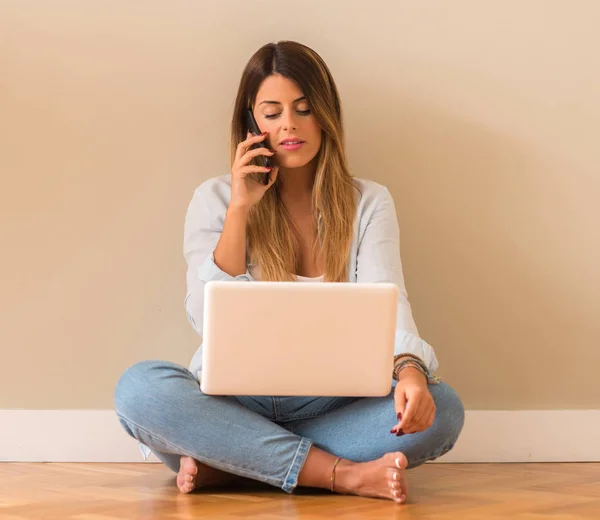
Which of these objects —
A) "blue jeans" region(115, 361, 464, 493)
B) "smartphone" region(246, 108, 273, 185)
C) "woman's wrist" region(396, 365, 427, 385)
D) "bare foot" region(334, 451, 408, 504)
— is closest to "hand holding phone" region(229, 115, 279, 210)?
"smartphone" region(246, 108, 273, 185)

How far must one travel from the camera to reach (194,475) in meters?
1.69

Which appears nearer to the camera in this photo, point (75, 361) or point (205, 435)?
point (205, 435)

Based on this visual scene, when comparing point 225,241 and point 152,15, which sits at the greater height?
point 152,15

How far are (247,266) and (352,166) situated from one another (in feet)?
1.48

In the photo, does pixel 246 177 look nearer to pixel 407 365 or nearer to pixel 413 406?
pixel 407 365

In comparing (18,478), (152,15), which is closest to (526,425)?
(18,478)

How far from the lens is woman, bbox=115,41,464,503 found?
1.67 m

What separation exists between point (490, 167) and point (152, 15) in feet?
3.11

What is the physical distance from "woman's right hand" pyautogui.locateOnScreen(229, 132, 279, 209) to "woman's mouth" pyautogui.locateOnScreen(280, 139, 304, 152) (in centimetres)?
3

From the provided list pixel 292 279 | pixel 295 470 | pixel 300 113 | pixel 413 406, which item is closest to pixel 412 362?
pixel 413 406

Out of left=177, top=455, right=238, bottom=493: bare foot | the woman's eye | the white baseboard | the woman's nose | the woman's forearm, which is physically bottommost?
the white baseboard

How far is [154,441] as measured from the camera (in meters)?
1.72

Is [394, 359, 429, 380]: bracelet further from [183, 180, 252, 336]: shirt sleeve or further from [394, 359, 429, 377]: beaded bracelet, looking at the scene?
[183, 180, 252, 336]: shirt sleeve

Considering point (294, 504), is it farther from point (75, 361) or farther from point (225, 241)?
point (75, 361)
